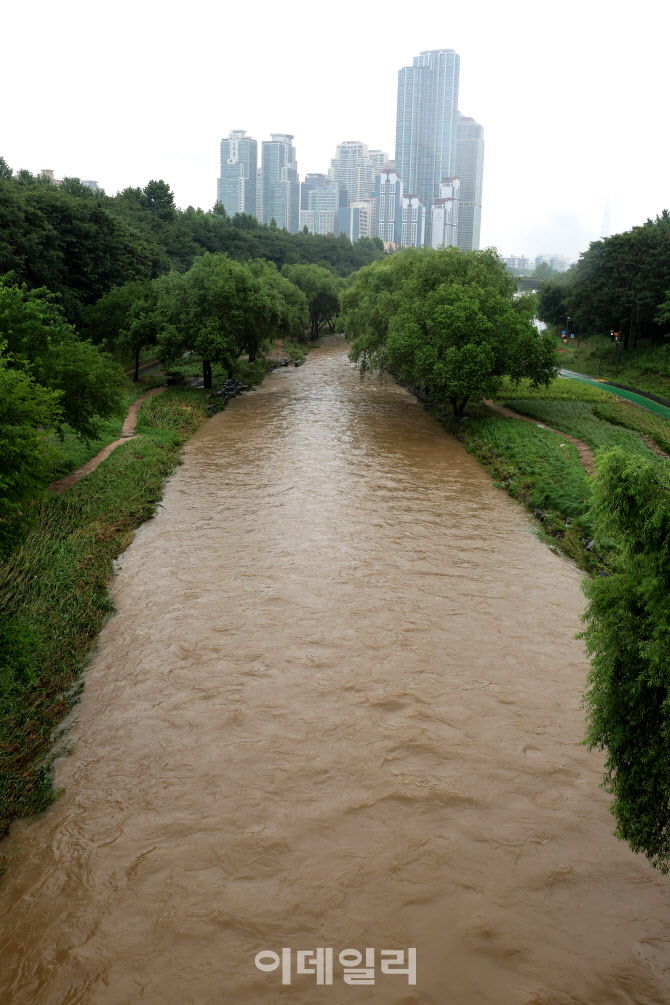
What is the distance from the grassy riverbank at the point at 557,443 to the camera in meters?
20.1

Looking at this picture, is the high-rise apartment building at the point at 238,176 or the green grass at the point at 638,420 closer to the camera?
the green grass at the point at 638,420

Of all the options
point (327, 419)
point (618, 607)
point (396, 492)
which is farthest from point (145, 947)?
point (327, 419)

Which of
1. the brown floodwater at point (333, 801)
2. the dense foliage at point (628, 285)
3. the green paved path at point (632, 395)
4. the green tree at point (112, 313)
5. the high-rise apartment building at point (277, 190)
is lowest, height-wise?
the brown floodwater at point (333, 801)

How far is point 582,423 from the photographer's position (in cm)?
3105

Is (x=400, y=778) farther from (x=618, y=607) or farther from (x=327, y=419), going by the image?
(x=327, y=419)

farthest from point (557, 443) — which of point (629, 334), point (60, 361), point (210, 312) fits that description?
point (629, 334)

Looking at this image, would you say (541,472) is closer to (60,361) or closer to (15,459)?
(60,361)

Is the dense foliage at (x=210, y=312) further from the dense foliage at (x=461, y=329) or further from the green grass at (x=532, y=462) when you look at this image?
the green grass at (x=532, y=462)

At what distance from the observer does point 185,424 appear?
32250 millimetres

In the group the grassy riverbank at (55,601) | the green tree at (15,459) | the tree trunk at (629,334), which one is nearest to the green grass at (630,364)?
the tree trunk at (629,334)

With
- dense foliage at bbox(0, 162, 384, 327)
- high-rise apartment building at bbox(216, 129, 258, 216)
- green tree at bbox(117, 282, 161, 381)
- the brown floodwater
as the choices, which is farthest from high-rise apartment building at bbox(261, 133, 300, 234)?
the brown floodwater

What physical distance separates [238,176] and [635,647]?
208 m

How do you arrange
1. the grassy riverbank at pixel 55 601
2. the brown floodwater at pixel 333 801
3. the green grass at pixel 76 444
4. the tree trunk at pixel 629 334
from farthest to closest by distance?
the tree trunk at pixel 629 334 → the green grass at pixel 76 444 → the grassy riverbank at pixel 55 601 → the brown floodwater at pixel 333 801

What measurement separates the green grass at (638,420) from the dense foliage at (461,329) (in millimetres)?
3556
